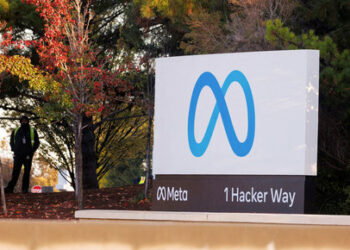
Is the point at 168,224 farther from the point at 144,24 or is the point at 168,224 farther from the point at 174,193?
the point at 144,24

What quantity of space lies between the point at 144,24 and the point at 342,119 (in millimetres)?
6269

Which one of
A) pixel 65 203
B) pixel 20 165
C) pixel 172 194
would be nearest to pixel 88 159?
pixel 20 165

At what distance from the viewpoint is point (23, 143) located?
65.9 feet

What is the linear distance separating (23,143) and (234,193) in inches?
452

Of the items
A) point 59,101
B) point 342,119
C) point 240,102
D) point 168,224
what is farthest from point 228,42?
point 168,224

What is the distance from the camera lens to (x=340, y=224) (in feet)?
20.7

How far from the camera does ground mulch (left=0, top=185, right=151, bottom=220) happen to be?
16984mm

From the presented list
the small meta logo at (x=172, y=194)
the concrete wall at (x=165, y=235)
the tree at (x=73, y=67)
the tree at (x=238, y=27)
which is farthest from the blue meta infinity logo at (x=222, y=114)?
the tree at (x=73, y=67)

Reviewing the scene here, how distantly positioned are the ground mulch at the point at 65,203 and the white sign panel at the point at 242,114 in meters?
6.57

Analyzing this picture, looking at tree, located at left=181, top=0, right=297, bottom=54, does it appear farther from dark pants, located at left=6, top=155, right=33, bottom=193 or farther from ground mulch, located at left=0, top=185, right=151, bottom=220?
dark pants, located at left=6, top=155, right=33, bottom=193

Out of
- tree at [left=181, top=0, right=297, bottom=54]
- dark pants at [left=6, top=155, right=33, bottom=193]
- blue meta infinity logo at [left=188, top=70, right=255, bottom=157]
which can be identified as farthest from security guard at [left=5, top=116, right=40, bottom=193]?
blue meta infinity logo at [left=188, top=70, right=255, bottom=157]

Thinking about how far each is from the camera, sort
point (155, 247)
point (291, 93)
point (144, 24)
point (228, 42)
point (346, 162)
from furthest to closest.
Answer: point (144, 24) → point (228, 42) → point (346, 162) → point (291, 93) → point (155, 247)

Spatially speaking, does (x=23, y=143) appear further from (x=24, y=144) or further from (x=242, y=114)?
(x=242, y=114)

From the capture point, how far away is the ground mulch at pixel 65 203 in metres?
17.0
